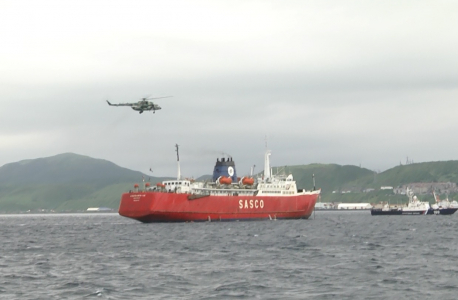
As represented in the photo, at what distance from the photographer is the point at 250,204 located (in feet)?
395

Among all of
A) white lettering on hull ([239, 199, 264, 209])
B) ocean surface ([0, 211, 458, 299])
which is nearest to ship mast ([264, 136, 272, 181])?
white lettering on hull ([239, 199, 264, 209])

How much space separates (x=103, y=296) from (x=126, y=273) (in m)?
8.76

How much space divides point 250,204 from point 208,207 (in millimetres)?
8747

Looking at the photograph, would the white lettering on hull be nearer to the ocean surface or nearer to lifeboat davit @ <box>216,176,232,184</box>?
lifeboat davit @ <box>216,176,232,184</box>

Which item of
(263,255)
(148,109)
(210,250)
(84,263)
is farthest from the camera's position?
(148,109)

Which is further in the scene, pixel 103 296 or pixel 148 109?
pixel 148 109

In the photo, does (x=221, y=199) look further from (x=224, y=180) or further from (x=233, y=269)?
(x=233, y=269)

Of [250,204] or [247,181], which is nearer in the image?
[250,204]

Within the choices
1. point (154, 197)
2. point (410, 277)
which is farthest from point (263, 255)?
point (154, 197)

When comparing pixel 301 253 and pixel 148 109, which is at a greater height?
pixel 148 109

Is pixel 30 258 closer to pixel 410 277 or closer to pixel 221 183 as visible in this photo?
pixel 410 277

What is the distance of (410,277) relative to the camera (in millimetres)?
41594

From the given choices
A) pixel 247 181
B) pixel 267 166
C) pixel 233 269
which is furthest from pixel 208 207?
pixel 233 269

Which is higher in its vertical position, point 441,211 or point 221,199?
point 221,199
